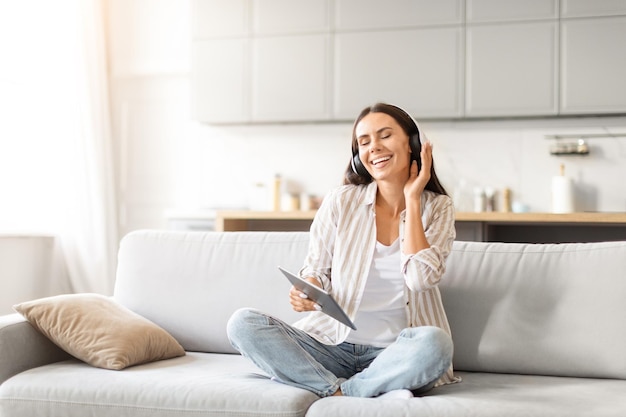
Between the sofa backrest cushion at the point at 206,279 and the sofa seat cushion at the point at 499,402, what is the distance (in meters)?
0.67

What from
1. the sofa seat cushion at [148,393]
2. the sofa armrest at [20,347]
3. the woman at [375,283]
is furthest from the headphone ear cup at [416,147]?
the sofa armrest at [20,347]

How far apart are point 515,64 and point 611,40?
0.57 metres

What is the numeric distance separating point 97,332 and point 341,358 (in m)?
0.76

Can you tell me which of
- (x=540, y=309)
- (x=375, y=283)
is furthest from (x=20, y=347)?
(x=540, y=309)

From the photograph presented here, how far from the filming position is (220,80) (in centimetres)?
554

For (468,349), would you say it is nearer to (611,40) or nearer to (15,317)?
(15,317)

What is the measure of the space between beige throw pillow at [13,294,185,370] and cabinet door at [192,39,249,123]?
2989 millimetres

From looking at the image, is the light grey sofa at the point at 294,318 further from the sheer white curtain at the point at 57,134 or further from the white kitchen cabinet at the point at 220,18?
the white kitchen cabinet at the point at 220,18

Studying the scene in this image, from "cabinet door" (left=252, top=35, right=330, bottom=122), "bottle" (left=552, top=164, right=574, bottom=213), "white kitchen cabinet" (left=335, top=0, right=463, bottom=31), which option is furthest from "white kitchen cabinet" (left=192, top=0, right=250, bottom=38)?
"bottle" (left=552, top=164, right=574, bottom=213)

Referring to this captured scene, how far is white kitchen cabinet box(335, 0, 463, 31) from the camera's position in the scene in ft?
16.7

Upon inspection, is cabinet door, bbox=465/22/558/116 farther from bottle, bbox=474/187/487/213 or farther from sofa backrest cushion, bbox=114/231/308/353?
sofa backrest cushion, bbox=114/231/308/353

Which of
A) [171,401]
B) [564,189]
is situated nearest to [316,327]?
[171,401]

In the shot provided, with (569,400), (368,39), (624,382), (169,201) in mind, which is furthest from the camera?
(169,201)

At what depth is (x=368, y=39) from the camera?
5.24 m
